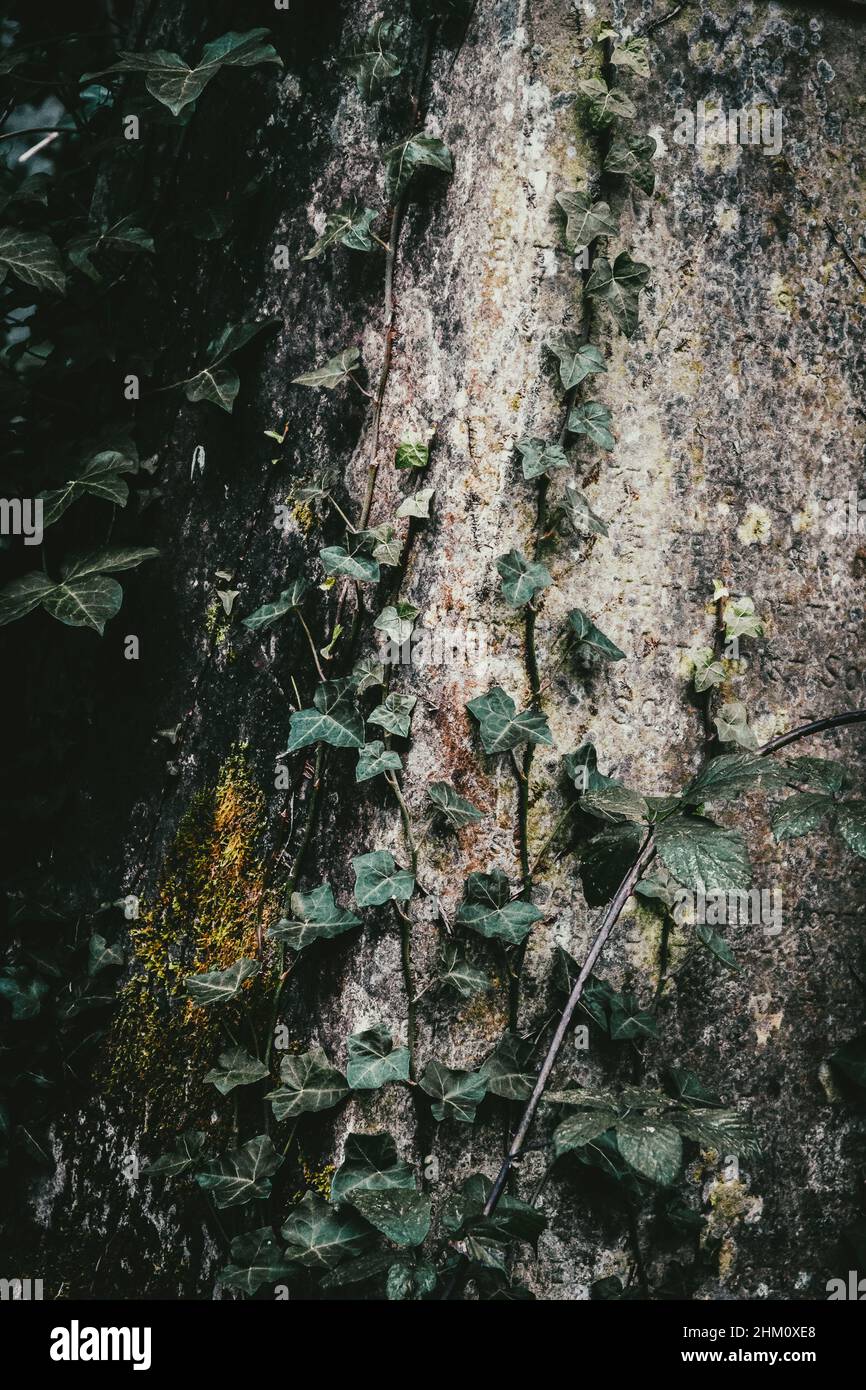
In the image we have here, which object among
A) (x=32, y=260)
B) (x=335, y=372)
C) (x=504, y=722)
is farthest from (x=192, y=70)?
(x=504, y=722)

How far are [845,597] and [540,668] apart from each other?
0.61 m

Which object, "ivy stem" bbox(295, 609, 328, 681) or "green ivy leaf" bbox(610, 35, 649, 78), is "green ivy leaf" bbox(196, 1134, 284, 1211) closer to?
"ivy stem" bbox(295, 609, 328, 681)

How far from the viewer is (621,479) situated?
1.64 metres

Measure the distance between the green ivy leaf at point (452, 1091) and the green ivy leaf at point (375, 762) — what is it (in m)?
0.46

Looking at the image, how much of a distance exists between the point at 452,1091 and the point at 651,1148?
0.45 m

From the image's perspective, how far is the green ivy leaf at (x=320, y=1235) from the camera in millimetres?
1483

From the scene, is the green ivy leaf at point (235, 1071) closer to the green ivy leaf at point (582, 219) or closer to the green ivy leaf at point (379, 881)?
the green ivy leaf at point (379, 881)

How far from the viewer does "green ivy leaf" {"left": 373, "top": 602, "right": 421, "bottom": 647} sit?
158cm

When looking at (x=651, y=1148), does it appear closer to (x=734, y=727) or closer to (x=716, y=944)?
(x=716, y=944)

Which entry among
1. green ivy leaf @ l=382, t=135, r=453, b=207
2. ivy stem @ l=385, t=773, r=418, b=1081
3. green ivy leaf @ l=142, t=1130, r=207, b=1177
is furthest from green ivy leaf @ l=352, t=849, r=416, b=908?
green ivy leaf @ l=382, t=135, r=453, b=207

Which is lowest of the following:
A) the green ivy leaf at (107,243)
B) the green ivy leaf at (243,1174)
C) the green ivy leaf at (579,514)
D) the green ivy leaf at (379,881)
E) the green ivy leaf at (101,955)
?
the green ivy leaf at (243,1174)

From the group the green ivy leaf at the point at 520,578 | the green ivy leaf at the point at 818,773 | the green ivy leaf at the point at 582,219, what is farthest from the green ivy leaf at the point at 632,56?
the green ivy leaf at the point at 818,773

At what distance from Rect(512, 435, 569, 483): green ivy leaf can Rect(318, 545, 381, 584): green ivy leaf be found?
235 mm

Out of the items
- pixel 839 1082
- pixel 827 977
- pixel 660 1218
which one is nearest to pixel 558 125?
pixel 827 977
